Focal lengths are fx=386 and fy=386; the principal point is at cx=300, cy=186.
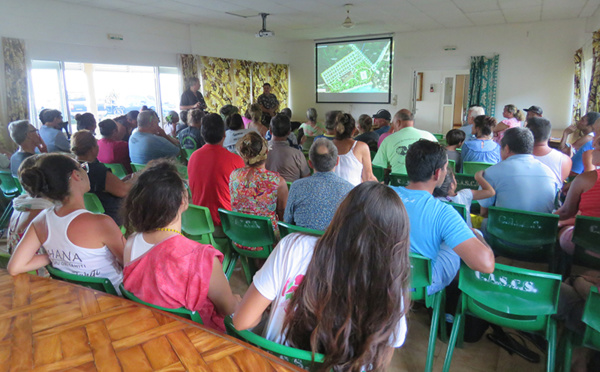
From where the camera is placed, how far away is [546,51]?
29.9 ft

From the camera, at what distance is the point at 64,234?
5.84 ft

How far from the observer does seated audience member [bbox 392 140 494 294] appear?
1826 mm

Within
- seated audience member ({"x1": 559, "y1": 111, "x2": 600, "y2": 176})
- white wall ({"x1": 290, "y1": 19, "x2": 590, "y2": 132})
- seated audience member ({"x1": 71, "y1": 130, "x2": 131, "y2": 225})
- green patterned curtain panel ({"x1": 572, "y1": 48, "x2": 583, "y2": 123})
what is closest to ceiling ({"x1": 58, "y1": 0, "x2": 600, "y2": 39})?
white wall ({"x1": 290, "y1": 19, "x2": 590, "y2": 132})

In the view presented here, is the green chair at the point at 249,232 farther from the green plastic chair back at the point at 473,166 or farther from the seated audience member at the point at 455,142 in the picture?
the seated audience member at the point at 455,142

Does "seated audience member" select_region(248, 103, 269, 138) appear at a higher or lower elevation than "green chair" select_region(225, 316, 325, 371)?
higher

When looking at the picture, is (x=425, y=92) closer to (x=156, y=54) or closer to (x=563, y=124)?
(x=563, y=124)

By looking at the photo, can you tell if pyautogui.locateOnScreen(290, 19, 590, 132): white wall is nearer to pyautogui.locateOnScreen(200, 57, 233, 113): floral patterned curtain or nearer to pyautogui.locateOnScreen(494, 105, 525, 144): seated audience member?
pyautogui.locateOnScreen(494, 105, 525, 144): seated audience member

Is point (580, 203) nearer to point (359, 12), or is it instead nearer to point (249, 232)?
point (249, 232)

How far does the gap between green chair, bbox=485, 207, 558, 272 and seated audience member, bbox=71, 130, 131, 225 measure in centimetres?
265

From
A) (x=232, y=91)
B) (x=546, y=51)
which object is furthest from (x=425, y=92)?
(x=232, y=91)

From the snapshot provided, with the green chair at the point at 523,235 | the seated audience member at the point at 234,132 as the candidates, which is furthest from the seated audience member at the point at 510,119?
the seated audience member at the point at 234,132

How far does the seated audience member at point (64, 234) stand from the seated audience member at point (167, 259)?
309 mm

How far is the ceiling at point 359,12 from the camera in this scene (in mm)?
6871

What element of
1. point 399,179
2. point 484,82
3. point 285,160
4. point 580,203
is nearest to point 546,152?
point 580,203
